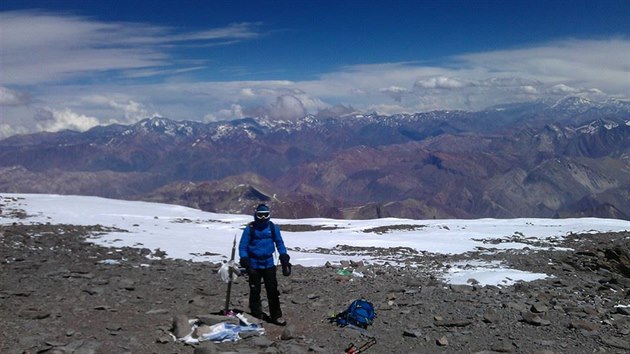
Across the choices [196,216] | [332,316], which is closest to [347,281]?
[332,316]

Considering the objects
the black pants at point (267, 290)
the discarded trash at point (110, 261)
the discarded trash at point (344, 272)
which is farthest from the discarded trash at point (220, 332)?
the discarded trash at point (110, 261)

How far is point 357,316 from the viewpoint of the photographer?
11.9 m

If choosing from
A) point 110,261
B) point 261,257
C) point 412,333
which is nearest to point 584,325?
point 412,333

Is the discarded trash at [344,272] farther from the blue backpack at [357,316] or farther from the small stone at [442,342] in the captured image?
the small stone at [442,342]

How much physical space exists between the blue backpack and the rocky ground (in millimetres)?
222

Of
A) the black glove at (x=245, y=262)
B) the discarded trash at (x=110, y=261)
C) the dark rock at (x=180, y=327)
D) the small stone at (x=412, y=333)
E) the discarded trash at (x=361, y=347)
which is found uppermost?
the black glove at (x=245, y=262)

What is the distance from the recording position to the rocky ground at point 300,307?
10.1 m

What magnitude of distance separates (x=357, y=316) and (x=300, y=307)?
2.24 metres

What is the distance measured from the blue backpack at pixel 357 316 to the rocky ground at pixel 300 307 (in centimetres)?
22

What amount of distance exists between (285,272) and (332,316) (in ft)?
6.55

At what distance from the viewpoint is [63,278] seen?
48.4ft

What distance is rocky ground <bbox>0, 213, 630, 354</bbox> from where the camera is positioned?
10055 millimetres

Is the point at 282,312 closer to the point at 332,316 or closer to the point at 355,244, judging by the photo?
the point at 332,316

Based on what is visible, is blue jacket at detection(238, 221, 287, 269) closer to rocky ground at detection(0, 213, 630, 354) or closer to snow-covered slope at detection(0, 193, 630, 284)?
rocky ground at detection(0, 213, 630, 354)
